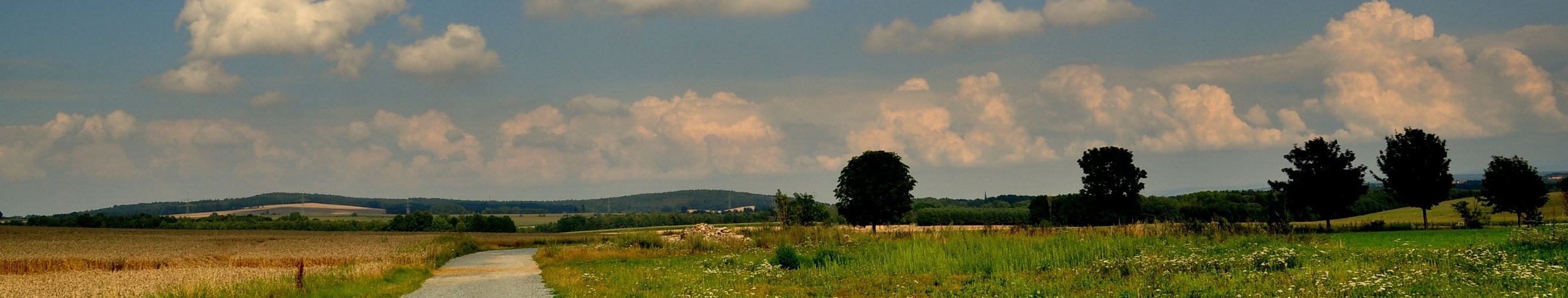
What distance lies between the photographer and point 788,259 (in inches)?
1133

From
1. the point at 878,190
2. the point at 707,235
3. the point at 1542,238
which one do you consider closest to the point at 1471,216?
the point at 878,190

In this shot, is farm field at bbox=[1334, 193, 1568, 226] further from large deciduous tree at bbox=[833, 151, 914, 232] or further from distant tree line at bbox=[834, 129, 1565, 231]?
large deciduous tree at bbox=[833, 151, 914, 232]

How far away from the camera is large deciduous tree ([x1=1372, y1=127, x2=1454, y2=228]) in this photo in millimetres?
62344

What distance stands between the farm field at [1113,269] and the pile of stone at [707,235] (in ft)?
61.9

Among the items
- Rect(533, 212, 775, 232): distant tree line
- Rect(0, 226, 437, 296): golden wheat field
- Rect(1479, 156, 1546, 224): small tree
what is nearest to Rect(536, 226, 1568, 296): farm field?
Rect(0, 226, 437, 296): golden wheat field

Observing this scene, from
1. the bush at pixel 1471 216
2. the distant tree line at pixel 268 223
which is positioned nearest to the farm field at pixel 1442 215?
the bush at pixel 1471 216

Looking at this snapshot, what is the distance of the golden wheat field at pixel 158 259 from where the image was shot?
95.8 ft

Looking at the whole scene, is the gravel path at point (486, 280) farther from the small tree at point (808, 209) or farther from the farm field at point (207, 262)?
the small tree at point (808, 209)

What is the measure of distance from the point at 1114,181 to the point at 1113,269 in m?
61.7

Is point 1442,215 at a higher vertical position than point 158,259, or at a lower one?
lower

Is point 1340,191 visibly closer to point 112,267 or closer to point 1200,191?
point 1200,191

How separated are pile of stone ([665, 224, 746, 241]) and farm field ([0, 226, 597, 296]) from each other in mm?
14154

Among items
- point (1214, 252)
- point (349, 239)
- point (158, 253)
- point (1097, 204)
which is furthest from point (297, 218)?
point (1214, 252)

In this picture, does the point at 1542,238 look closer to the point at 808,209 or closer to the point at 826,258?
the point at 826,258
